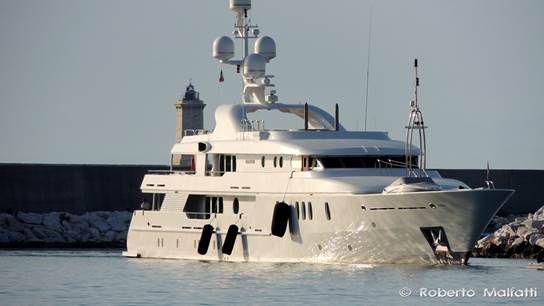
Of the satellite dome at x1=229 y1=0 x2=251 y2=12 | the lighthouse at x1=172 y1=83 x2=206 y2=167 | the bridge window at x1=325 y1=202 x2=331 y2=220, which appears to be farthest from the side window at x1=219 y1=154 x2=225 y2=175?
the lighthouse at x1=172 y1=83 x2=206 y2=167

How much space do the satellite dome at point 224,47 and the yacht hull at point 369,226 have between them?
6.69 metres

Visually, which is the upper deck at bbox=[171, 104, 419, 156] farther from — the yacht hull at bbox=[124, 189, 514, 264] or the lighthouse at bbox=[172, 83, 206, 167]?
the lighthouse at bbox=[172, 83, 206, 167]

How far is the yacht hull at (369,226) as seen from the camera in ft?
192

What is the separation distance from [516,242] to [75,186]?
22.2 m

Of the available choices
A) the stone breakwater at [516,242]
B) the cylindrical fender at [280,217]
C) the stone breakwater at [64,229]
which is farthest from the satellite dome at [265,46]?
the stone breakwater at [64,229]

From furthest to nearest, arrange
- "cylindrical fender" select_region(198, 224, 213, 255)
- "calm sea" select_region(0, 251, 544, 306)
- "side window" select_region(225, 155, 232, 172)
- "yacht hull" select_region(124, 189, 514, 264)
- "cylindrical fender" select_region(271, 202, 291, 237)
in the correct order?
"side window" select_region(225, 155, 232, 172) → "cylindrical fender" select_region(198, 224, 213, 255) → "cylindrical fender" select_region(271, 202, 291, 237) → "yacht hull" select_region(124, 189, 514, 264) → "calm sea" select_region(0, 251, 544, 306)

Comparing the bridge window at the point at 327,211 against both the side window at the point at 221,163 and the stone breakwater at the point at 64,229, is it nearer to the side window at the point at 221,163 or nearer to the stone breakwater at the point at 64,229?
the side window at the point at 221,163

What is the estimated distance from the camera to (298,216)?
6206cm

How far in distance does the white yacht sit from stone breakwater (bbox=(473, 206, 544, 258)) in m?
7.03

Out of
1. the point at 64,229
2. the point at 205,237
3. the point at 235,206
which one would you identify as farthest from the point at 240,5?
the point at 64,229

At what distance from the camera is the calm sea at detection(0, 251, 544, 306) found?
5178 cm

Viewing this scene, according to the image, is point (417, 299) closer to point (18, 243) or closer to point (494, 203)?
point (494, 203)

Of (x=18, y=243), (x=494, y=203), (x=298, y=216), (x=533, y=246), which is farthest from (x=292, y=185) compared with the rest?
(x=18, y=243)

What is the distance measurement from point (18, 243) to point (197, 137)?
51.4 feet
